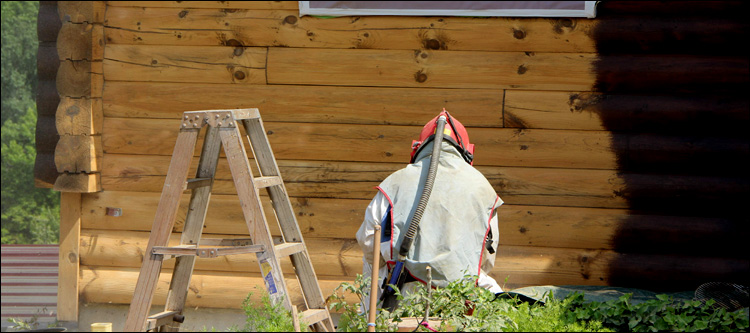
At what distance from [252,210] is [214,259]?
213 centimetres

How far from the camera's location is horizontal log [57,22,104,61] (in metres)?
5.37

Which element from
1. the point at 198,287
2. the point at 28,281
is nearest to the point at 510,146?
the point at 198,287

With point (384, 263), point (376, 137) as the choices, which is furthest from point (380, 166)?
point (384, 263)

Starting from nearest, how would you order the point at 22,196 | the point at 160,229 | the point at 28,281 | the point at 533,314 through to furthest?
the point at 533,314
the point at 160,229
the point at 28,281
the point at 22,196

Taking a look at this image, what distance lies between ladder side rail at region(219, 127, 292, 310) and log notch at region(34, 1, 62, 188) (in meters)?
2.60

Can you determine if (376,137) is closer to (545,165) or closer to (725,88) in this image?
(545,165)

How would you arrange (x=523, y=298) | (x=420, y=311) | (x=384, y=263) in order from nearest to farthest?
1. (x=420, y=311)
2. (x=384, y=263)
3. (x=523, y=298)

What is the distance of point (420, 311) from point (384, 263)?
58 centimetres

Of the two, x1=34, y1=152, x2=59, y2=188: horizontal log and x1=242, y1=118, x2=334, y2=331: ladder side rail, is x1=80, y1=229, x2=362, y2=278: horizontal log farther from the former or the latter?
x1=242, y1=118, x2=334, y2=331: ladder side rail

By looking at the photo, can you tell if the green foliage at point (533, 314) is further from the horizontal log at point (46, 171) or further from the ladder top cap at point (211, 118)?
the horizontal log at point (46, 171)

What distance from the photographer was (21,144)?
774 inches

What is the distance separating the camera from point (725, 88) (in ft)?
16.4

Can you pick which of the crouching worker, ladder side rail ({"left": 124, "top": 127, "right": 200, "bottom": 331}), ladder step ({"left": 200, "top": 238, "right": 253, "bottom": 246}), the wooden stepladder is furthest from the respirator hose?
ladder side rail ({"left": 124, "top": 127, "right": 200, "bottom": 331})

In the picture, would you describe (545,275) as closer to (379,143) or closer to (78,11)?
Result: (379,143)
